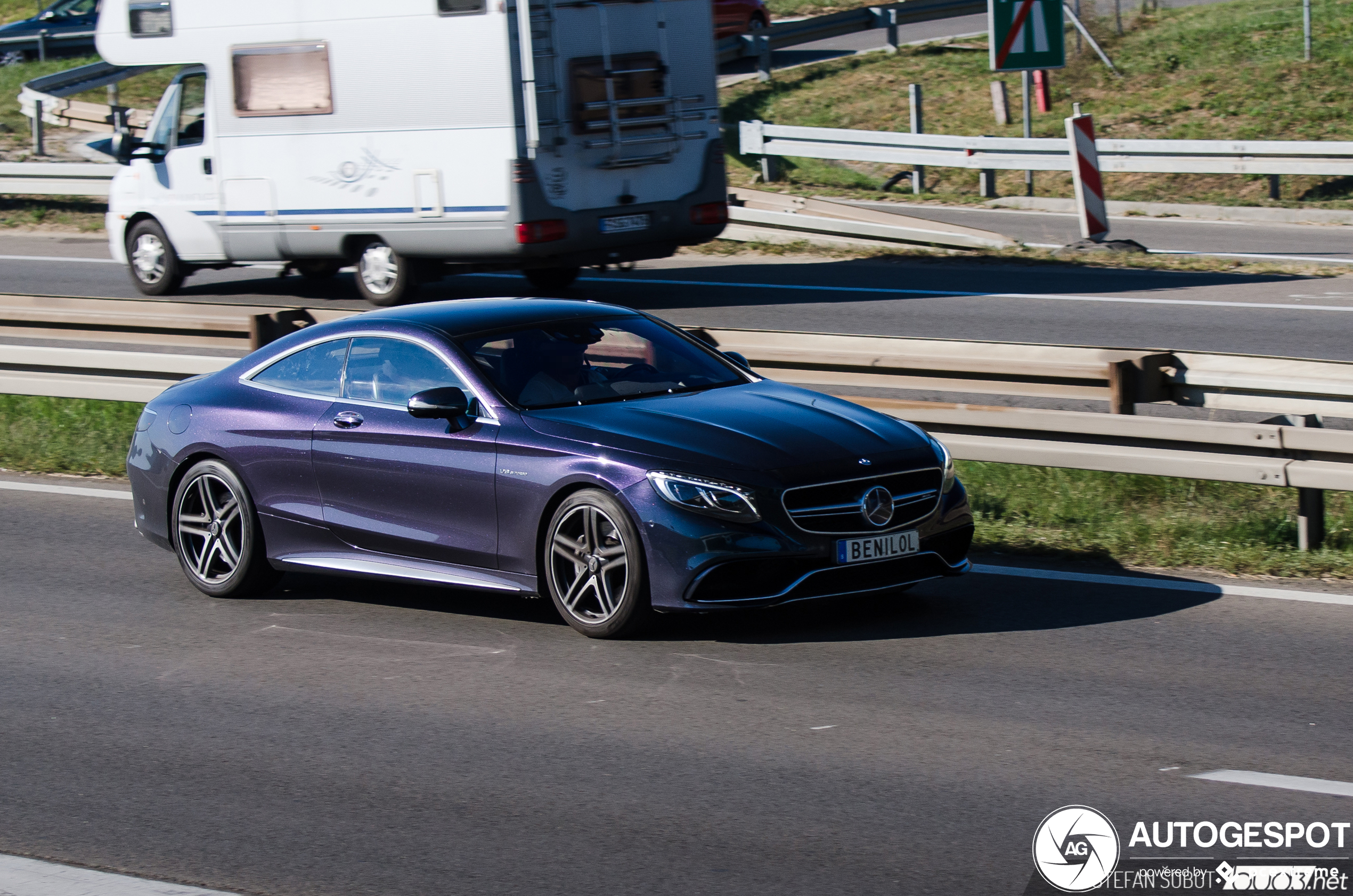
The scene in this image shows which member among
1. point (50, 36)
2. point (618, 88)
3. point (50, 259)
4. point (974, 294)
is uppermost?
point (50, 36)

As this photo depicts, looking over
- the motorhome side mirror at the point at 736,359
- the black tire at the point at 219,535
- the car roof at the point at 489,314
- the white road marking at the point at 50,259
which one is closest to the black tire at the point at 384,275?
the white road marking at the point at 50,259

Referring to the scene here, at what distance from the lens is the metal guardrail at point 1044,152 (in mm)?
22766

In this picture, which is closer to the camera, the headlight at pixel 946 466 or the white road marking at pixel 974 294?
the headlight at pixel 946 466

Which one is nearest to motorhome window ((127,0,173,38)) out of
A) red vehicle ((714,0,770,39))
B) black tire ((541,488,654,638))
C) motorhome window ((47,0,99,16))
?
black tire ((541,488,654,638))

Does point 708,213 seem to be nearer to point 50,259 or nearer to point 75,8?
point 50,259

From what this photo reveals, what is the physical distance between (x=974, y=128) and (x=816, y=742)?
80.6ft

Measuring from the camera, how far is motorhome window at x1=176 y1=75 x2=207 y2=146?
58.2ft

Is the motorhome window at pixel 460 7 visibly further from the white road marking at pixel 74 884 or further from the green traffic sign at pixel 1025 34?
the white road marking at pixel 74 884

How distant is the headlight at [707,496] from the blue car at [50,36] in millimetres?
34450

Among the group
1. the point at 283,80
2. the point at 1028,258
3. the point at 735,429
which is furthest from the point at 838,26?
the point at 735,429

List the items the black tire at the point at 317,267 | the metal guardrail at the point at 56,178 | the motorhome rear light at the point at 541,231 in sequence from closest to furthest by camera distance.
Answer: the motorhome rear light at the point at 541,231
the black tire at the point at 317,267
the metal guardrail at the point at 56,178

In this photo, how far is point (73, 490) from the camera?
1116 cm

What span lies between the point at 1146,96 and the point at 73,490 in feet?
70.7

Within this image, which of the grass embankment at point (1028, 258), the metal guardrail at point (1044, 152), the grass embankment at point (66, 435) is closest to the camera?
the grass embankment at point (66, 435)
